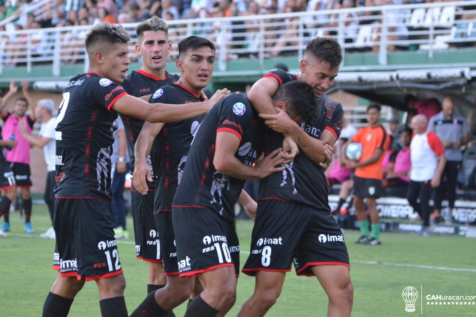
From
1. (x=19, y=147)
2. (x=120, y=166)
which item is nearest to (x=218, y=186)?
(x=120, y=166)

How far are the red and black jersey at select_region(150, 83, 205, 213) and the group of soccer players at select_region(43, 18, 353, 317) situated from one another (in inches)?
7.3

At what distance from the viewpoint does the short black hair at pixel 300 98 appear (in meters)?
5.73

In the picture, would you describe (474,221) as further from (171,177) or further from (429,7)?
(171,177)

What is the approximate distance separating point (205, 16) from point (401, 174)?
326 inches

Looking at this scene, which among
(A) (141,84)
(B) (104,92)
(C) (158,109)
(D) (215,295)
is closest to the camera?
(D) (215,295)

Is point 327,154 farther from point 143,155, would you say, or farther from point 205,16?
point 205,16

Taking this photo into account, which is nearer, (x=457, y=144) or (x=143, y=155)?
(x=143, y=155)

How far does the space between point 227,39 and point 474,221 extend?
9.07m

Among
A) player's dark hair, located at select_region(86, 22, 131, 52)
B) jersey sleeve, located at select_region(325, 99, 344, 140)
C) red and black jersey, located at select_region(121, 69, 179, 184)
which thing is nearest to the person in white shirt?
red and black jersey, located at select_region(121, 69, 179, 184)

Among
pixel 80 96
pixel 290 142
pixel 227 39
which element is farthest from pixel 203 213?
pixel 227 39

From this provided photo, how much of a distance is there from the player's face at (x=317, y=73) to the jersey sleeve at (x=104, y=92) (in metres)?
1.40

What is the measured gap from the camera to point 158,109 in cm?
593

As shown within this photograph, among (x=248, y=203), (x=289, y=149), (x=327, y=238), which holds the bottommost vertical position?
(x=327, y=238)

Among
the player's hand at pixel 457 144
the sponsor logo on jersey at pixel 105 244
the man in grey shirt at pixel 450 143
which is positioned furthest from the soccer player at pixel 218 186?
the player's hand at pixel 457 144
